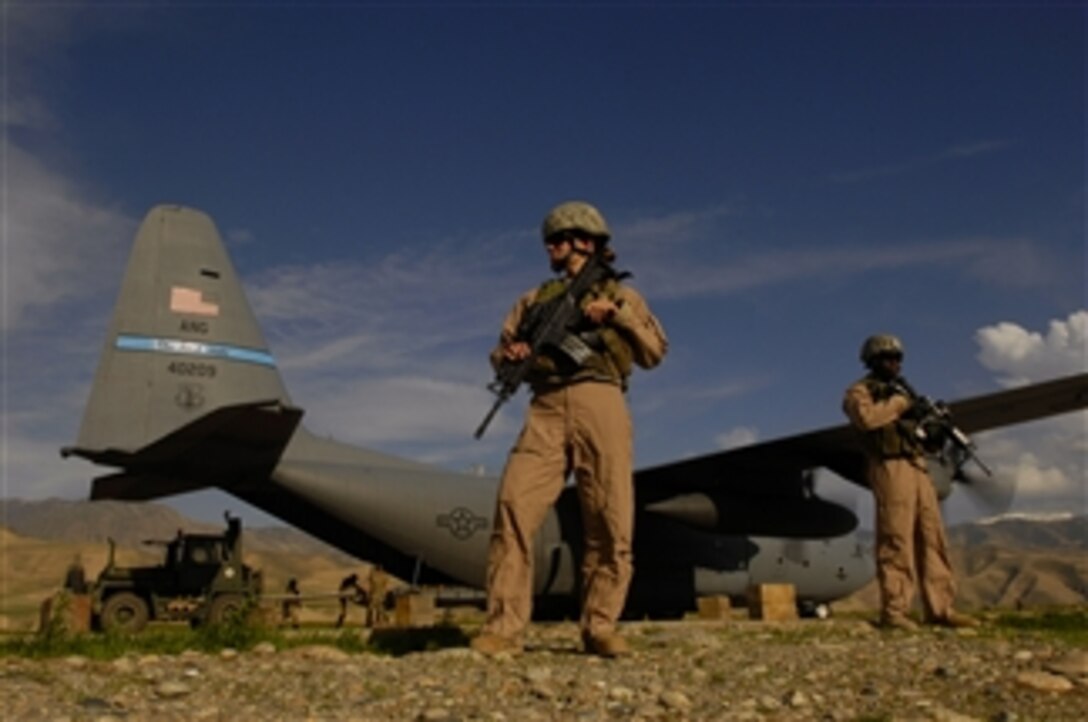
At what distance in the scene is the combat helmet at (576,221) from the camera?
641 cm

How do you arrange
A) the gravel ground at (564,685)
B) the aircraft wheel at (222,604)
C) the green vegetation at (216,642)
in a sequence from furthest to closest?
1. the aircraft wheel at (222,604)
2. the green vegetation at (216,642)
3. the gravel ground at (564,685)

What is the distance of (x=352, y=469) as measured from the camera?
52.6ft

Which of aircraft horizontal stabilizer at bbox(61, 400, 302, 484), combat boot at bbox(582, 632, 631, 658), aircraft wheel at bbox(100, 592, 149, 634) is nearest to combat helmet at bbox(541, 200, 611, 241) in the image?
combat boot at bbox(582, 632, 631, 658)

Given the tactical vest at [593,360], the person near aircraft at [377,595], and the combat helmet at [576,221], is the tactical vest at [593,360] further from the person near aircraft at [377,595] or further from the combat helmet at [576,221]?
the person near aircraft at [377,595]

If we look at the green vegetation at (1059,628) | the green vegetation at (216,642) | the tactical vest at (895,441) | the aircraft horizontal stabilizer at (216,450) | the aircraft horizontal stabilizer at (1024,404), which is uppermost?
the aircraft horizontal stabilizer at (1024,404)

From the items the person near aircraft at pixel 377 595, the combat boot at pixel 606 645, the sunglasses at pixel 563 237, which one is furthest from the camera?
the person near aircraft at pixel 377 595

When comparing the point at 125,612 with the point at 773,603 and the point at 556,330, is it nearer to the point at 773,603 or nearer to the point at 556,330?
the point at 773,603

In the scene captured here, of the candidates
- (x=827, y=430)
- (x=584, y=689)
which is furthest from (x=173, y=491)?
(x=584, y=689)

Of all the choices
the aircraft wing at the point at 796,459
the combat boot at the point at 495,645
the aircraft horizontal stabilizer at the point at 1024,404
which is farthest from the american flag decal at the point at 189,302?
the aircraft horizontal stabilizer at the point at 1024,404

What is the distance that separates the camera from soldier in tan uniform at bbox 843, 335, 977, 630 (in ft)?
28.7

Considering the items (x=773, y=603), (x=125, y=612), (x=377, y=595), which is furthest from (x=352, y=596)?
(x=773, y=603)

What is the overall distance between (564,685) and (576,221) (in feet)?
10.3

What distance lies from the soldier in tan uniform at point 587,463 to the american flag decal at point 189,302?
10.3m

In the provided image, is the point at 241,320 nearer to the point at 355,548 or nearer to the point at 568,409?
the point at 355,548
